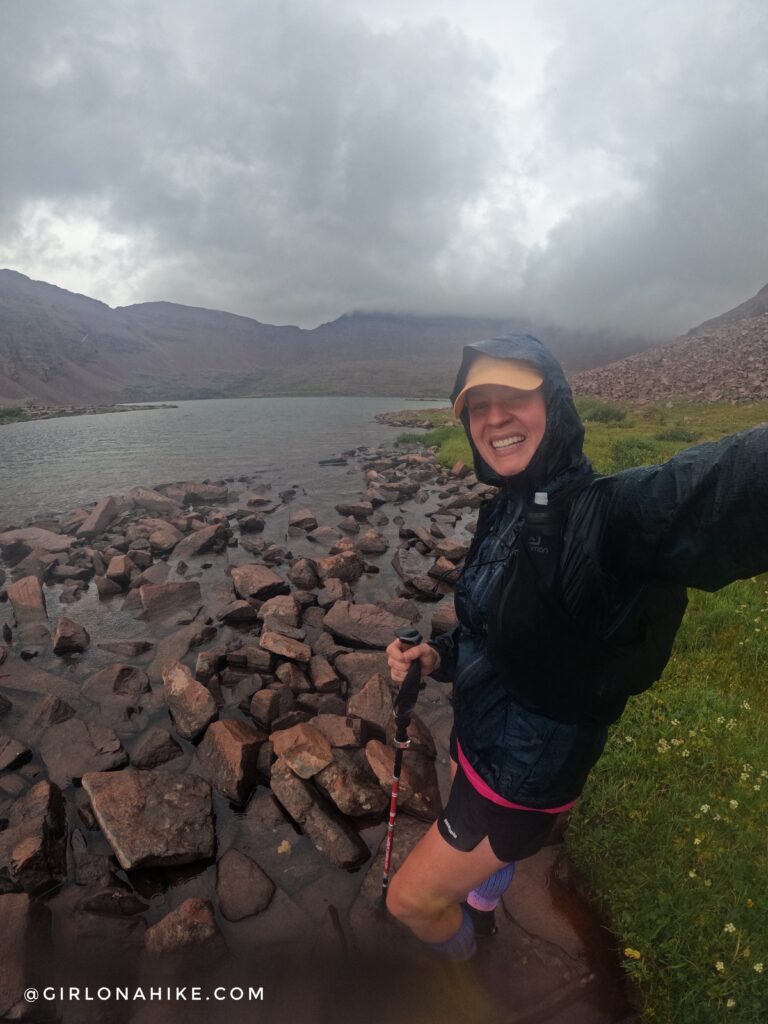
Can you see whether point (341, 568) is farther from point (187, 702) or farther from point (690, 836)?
point (690, 836)

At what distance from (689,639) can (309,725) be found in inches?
227

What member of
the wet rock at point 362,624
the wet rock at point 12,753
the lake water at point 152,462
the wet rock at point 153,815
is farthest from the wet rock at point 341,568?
the lake water at point 152,462

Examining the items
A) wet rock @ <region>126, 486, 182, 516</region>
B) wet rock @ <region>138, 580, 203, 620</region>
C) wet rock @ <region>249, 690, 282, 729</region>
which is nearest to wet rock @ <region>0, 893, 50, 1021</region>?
wet rock @ <region>249, 690, 282, 729</region>

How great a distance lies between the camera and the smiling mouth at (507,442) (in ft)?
9.54

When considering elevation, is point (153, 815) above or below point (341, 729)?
below

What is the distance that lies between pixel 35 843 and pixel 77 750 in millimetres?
1665

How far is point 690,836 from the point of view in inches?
169

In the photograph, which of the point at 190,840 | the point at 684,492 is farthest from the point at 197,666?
the point at 684,492

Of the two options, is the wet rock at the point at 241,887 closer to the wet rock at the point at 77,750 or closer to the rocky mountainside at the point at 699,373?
the wet rock at the point at 77,750

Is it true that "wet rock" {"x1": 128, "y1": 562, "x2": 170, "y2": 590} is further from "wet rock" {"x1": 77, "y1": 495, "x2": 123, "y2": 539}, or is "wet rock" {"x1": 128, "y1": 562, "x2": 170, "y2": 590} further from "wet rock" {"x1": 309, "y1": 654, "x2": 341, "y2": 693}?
"wet rock" {"x1": 309, "y1": 654, "x2": 341, "y2": 693}

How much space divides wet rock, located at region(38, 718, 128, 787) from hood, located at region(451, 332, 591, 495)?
19.7ft

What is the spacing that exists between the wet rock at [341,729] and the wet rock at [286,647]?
1.29 meters

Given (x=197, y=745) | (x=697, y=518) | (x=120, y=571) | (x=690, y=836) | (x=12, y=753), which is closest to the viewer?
(x=697, y=518)

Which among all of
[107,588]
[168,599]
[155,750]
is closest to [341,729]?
[155,750]
